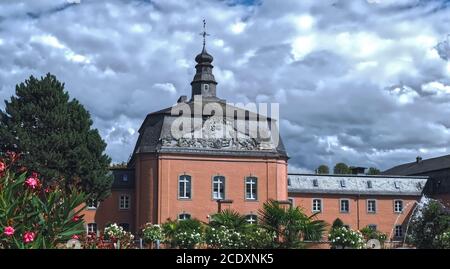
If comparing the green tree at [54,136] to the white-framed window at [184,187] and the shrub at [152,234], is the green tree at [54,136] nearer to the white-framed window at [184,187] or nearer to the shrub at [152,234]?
the white-framed window at [184,187]

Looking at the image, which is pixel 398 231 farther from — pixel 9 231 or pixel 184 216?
pixel 9 231

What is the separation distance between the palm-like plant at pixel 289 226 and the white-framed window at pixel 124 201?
2830 centimetres

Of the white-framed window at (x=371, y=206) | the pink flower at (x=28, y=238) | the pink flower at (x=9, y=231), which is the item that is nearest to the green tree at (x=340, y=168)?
the white-framed window at (x=371, y=206)

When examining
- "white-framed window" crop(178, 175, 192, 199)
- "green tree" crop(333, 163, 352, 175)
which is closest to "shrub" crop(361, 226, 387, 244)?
"white-framed window" crop(178, 175, 192, 199)

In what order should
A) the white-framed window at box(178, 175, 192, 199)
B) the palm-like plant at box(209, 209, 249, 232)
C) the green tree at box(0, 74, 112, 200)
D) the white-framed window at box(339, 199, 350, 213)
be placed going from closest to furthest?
the palm-like plant at box(209, 209, 249, 232) < the green tree at box(0, 74, 112, 200) < the white-framed window at box(178, 175, 192, 199) < the white-framed window at box(339, 199, 350, 213)

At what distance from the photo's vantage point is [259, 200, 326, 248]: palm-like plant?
539 inches

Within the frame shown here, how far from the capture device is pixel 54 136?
35.1m

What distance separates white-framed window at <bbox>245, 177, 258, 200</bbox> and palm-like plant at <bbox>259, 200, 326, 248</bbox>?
85.7 ft

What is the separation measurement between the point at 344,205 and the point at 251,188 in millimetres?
9810

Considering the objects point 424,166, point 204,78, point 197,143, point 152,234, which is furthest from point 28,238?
point 424,166

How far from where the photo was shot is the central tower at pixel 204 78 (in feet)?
155

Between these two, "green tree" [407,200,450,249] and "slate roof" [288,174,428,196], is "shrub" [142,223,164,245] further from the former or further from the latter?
"slate roof" [288,174,428,196]
